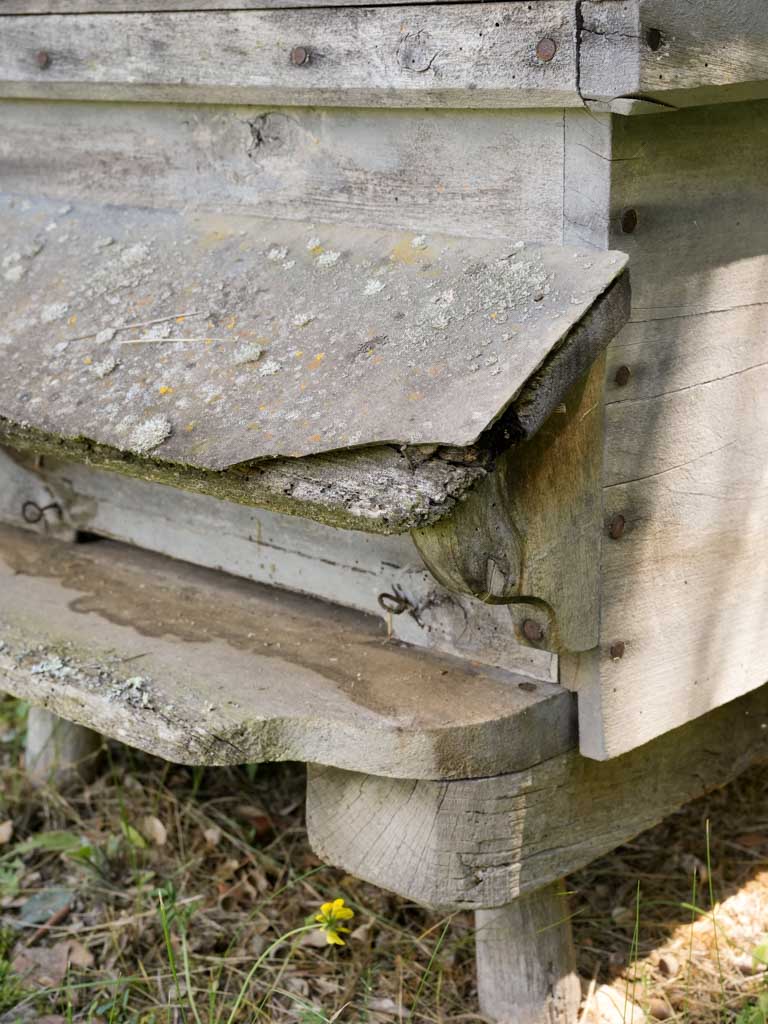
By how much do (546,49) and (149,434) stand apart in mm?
775

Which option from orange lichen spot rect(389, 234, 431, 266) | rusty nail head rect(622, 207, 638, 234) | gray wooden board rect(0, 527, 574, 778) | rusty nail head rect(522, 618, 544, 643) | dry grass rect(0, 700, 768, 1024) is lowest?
dry grass rect(0, 700, 768, 1024)

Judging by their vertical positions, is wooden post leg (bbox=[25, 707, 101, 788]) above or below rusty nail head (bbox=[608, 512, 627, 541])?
below

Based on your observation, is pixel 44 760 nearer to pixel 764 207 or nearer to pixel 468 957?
pixel 468 957

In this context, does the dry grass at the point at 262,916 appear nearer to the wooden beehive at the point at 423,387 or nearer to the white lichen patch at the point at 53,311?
the wooden beehive at the point at 423,387

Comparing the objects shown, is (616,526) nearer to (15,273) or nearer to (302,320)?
(302,320)

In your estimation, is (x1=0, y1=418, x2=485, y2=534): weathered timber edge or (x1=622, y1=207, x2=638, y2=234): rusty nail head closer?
(x1=0, y1=418, x2=485, y2=534): weathered timber edge

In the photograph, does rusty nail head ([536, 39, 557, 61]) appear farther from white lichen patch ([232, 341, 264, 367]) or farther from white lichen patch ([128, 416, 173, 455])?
white lichen patch ([128, 416, 173, 455])

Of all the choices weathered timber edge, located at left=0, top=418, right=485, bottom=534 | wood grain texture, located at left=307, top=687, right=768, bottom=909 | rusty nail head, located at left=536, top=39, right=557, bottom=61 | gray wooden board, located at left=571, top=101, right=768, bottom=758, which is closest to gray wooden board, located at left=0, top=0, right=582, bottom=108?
rusty nail head, located at left=536, top=39, right=557, bottom=61

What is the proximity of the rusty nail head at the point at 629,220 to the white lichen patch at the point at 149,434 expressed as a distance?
0.72 metres

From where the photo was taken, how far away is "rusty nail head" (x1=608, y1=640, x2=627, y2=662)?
77.4 inches

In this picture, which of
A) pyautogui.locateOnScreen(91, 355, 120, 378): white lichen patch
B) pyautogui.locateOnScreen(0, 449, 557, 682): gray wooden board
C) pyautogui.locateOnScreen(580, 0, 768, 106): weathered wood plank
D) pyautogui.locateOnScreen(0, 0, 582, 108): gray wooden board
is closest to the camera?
pyautogui.locateOnScreen(580, 0, 768, 106): weathered wood plank

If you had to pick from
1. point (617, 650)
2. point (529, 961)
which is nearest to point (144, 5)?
point (617, 650)

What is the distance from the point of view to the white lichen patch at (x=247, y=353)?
6.21 ft

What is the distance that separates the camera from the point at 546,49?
1.63m
